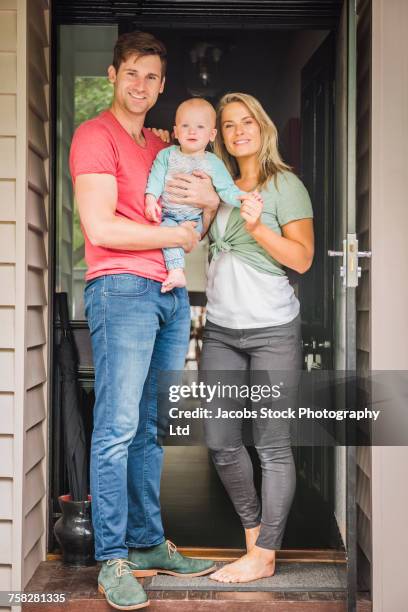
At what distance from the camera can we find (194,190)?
9.16ft

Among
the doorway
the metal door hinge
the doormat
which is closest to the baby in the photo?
the doorway

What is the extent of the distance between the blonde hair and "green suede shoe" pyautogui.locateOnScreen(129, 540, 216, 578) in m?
1.51

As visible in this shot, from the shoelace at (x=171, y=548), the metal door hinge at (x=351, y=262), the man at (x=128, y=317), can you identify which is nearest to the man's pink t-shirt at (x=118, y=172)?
the man at (x=128, y=317)

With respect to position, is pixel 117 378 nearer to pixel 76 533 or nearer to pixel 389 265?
pixel 76 533

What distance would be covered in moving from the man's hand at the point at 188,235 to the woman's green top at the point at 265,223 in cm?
9

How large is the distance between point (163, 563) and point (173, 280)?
1117mm

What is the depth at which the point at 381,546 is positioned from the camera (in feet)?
8.49

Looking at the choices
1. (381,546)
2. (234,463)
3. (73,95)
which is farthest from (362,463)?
(73,95)

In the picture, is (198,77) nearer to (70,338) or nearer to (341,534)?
(70,338)

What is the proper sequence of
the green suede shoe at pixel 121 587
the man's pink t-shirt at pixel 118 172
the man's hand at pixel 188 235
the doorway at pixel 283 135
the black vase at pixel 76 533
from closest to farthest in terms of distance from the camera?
1. the green suede shoe at pixel 121 587
2. the man's pink t-shirt at pixel 118 172
3. the man's hand at pixel 188 235
4. the black vase at pixel 76 533
5. the doorway at pixel 283 135

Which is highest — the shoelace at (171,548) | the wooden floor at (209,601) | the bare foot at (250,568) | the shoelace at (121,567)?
the shoelace at (121,567)

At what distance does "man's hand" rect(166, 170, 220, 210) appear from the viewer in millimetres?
2779

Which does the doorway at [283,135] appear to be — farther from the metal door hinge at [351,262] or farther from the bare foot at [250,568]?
the metal door hinge at [351,262]

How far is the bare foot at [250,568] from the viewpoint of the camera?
109 inches
